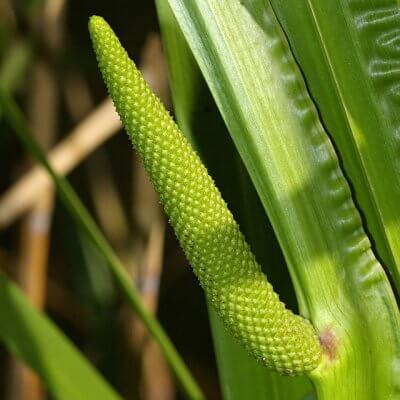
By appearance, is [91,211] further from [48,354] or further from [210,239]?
[210,239]

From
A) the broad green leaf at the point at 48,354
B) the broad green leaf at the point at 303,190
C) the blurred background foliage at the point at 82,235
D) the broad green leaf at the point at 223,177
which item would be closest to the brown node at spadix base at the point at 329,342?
the broad green leaf at the point at 303,190

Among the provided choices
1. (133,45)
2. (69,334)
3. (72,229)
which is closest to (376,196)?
(72,229)

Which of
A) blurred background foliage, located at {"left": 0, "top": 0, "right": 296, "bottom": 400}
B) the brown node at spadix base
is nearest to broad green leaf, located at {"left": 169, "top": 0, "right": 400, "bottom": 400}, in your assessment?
the brown node at spadix base

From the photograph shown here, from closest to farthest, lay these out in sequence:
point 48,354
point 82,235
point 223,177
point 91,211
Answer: point 223,177 → point 48,354 → point 82,235 → point 91,211

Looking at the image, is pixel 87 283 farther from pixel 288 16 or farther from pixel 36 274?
pixel 288 16

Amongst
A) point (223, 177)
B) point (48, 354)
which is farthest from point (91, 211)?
point (223, 177)

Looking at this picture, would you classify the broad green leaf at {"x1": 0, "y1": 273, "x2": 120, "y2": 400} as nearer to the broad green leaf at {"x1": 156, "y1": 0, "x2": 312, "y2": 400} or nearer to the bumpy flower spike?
the broad green leaf at {"x1": 156, "y1": 0, "x2": 312, "y2": 400}
